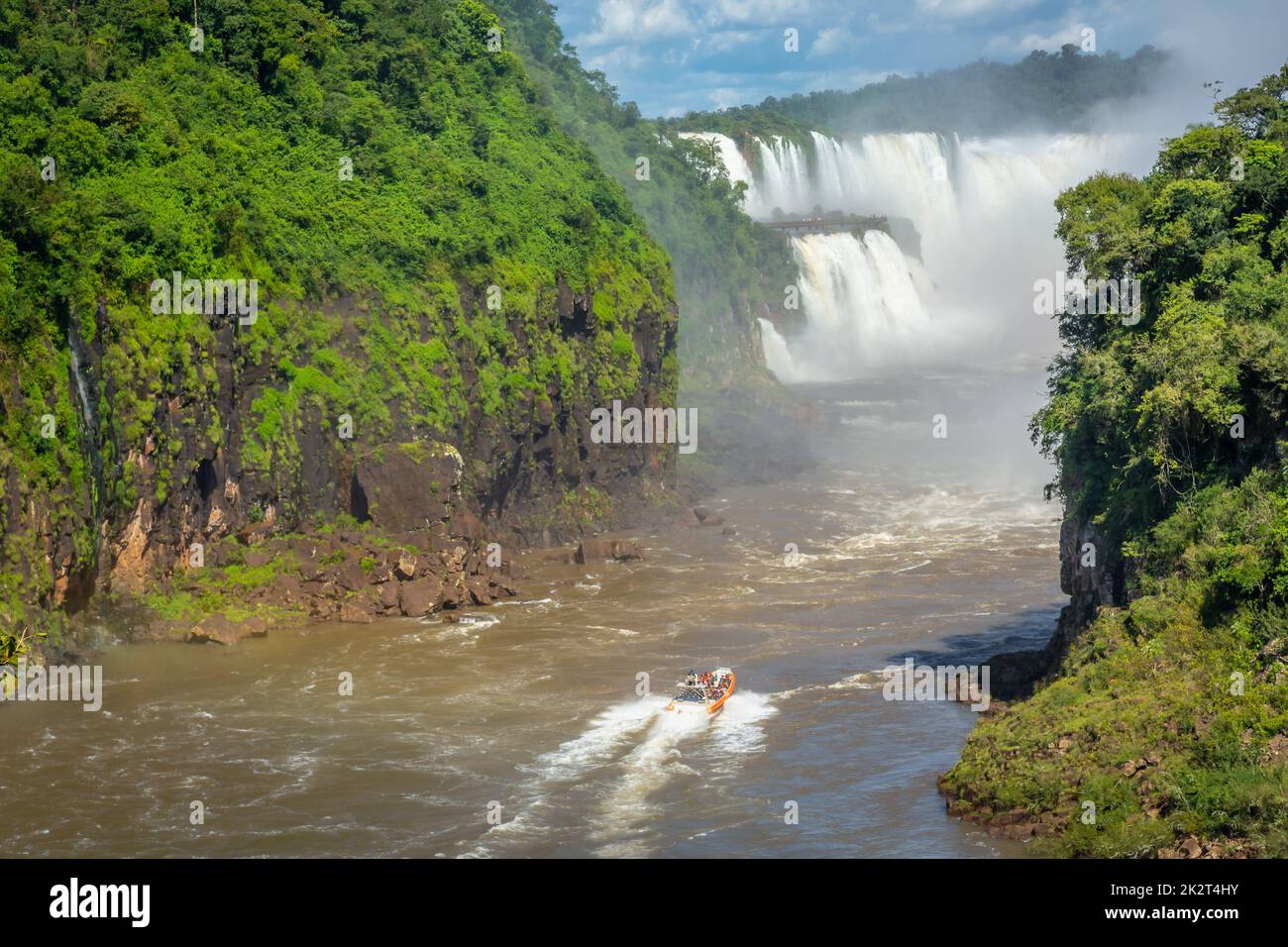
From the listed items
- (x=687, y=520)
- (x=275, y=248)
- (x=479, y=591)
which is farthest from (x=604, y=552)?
(x=275, y=248)

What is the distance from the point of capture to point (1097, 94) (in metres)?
193

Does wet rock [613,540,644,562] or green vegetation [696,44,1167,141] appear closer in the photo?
wet rock [613,540,644,562]

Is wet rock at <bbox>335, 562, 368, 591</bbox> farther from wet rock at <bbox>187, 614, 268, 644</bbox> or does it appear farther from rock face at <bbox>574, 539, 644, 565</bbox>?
rock face at <bbox>574, 539, 644, 565</bbox>

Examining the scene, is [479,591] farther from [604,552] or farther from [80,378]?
[80,378]

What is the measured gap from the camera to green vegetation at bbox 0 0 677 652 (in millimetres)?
45531

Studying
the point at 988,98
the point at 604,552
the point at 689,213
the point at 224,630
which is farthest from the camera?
the point at 988,98

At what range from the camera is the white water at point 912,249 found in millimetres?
108438

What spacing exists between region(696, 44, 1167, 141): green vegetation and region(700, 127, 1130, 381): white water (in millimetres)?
23166

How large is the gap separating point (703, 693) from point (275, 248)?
26500mm

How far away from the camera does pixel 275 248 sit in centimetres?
5622

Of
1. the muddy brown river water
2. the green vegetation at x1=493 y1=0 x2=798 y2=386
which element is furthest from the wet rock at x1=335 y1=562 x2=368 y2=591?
the green vegetation at x1=493 y1=0 x2=798 y2=386

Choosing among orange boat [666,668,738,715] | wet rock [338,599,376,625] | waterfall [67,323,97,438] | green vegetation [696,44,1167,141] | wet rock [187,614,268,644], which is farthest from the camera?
green vegetation [696,44,1167,141]
